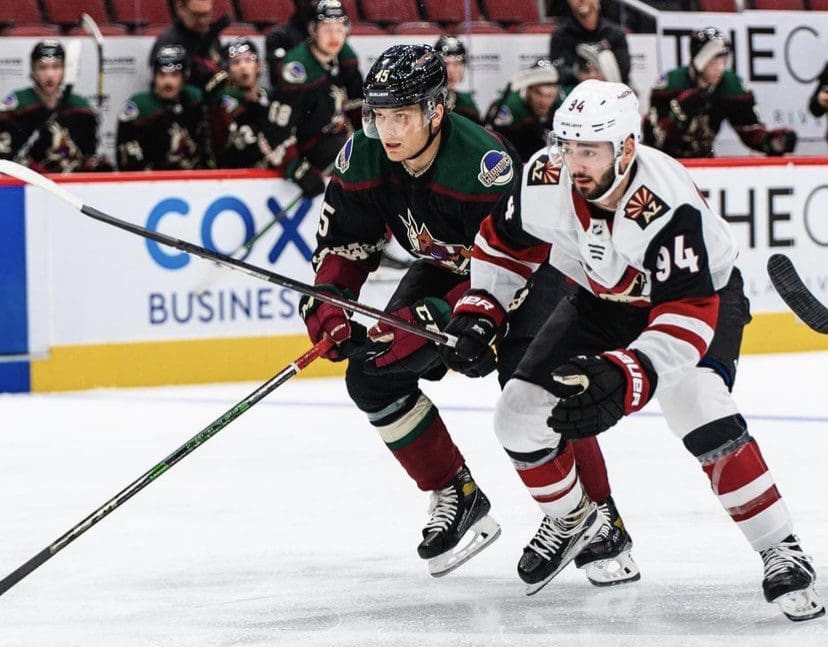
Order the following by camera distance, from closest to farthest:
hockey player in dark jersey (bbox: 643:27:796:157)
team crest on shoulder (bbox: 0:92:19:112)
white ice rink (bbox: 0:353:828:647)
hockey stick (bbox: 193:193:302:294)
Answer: white ice rink (bbox: 0:353:828:647)
hockey stick (bbox: 193:193:302:294)
team crest on shoulder (bbox: 0:92:19:112)
hockey player in dark jersey (bbox: 643:27:796:157)

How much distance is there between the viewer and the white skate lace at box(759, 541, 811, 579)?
9.48 ft

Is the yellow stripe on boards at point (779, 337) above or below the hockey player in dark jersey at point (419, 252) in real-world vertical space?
below

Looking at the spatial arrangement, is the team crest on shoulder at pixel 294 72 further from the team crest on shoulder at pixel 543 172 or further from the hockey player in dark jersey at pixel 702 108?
the team crest on shoulder at pixel 543 172

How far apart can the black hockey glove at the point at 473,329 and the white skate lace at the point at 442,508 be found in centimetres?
39

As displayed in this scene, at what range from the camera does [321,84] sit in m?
6.66

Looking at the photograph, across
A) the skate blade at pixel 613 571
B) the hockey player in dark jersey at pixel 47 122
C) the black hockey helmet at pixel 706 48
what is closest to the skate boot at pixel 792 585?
the skate blade at pixel 613 571

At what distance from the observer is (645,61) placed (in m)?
8.04

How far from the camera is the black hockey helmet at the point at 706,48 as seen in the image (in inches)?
300

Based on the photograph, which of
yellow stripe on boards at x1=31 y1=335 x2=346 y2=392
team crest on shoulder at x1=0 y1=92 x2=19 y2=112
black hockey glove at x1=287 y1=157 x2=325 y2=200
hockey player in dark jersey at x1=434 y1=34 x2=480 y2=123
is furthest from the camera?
hockey player in dark jersey at x1=434 y1=34 x2=480 y2=123

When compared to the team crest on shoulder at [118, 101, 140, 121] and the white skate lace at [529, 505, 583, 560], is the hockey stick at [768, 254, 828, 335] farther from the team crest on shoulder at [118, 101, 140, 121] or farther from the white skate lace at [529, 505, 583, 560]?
the team crest on shoulder at [118, 101, 140, 121]

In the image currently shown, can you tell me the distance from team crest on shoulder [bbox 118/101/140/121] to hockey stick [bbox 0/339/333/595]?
3.63 meters

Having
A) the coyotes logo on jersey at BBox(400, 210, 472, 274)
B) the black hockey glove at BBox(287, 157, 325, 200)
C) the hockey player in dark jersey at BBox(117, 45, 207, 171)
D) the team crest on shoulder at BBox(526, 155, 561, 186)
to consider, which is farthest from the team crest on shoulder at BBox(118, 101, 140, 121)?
the team crest on shoulder at BBox(526, 155, 561, 186)

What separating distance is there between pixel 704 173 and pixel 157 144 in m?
2.45

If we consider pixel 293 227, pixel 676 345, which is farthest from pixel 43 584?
pixel 293 227
